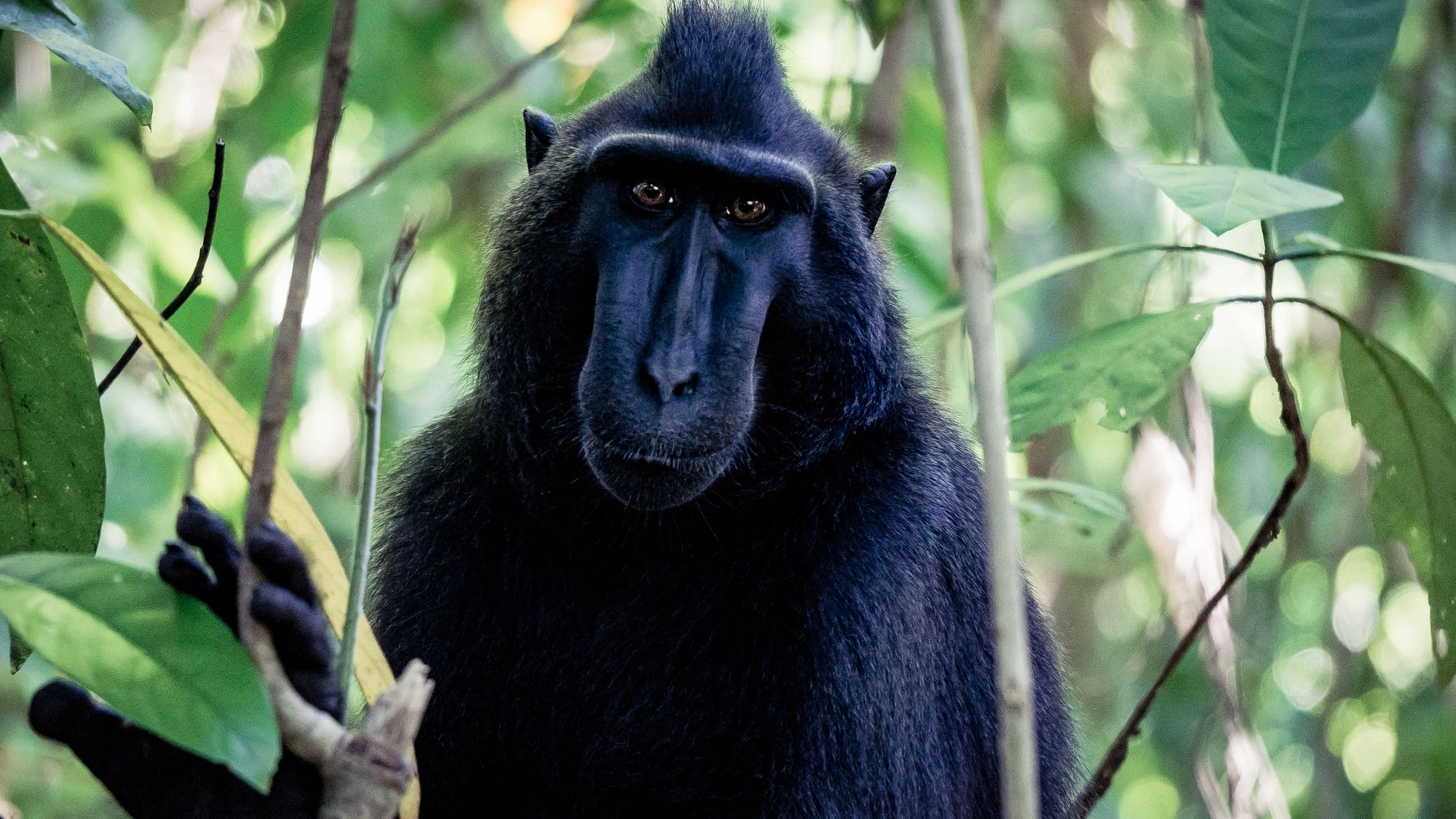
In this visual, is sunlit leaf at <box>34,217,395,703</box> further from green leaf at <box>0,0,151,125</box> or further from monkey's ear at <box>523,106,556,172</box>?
monkey's ear at <box>523,106,556,172</box>

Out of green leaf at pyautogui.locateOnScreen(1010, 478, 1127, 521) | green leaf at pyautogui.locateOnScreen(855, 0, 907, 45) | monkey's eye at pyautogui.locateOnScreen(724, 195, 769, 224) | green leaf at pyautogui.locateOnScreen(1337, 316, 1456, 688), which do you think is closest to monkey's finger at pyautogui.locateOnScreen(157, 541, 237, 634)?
monkey's eye at pyautogui.locateOnScreen(724, 195, 769, 224)

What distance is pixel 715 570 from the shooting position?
10.6 feet

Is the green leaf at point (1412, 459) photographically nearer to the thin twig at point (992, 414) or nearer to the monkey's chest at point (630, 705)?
the monkey's chest at point (630, 705)

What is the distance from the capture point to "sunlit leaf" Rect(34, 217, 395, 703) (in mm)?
1867

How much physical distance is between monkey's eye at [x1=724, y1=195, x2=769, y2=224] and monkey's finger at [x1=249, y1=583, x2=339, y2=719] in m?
1.55

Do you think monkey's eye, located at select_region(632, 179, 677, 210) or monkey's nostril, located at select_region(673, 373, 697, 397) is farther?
monkey's eye, located at select_region(632, 179, 677, 210)

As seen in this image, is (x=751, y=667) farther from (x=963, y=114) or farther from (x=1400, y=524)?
(x=963, y=114)

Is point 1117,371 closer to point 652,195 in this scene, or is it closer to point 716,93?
point 652,195

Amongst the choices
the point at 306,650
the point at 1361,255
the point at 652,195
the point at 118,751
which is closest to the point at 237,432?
the point at 306,650

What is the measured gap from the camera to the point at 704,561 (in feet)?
10.7

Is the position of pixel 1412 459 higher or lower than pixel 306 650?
lower

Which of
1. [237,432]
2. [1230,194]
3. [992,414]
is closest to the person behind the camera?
[992,414]

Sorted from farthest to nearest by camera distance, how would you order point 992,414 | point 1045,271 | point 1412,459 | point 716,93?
point 716,93
point 1045,271
point 1412,459
point 992,414

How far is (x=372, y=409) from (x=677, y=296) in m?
1.31
